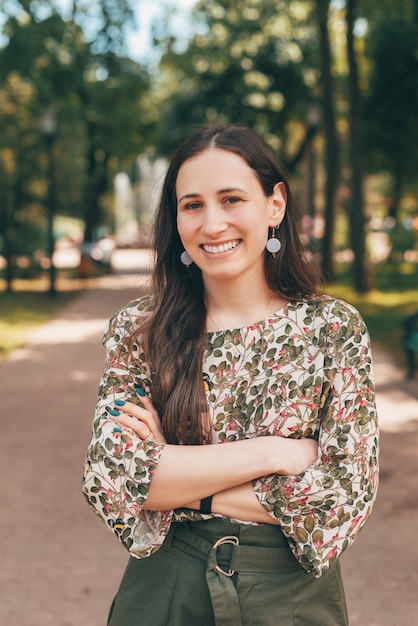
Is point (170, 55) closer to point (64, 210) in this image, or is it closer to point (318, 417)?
point (64, 210)

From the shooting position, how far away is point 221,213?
198cm

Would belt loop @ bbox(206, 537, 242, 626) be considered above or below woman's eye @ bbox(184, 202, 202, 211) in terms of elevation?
below

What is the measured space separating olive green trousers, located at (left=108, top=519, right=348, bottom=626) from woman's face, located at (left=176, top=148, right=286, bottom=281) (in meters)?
0.61

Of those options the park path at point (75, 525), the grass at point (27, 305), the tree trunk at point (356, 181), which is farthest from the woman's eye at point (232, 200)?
the tree trunk at point (356, 181)

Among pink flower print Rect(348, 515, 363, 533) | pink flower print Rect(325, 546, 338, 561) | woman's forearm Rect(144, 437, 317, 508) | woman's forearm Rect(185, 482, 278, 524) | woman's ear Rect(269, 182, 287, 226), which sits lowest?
pink flower print Rect(325, 546, 338, 561)

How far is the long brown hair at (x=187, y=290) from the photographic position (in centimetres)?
199

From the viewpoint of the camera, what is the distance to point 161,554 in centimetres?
195

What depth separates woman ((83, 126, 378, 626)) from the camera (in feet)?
6.17

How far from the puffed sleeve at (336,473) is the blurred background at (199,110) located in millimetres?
12017

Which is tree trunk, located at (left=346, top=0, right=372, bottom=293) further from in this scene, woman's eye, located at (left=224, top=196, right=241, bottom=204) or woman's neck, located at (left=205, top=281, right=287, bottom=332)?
woman's eye, located at (left=224, top=196, right=241, bottom=204)

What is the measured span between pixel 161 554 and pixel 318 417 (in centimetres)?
48

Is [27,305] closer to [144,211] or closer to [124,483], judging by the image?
[144,211]

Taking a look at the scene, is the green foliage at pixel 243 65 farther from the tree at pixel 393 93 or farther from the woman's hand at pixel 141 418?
the woman's hand at pixel 141 418

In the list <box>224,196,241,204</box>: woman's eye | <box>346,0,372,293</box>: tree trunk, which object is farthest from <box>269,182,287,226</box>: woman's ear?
<box>346,0,372,293</box>: tree trunk
